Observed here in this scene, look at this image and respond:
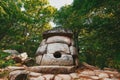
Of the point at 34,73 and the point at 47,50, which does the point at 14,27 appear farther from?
the point at 34,73

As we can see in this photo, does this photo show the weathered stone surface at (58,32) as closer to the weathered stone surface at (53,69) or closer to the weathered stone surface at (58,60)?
the weathered stone surface at (58,60)

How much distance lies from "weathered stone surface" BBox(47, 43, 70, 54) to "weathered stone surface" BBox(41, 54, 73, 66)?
0.32 meters

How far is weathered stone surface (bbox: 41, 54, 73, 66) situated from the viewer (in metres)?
8.42

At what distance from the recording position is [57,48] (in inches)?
358

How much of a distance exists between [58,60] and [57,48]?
2.69 feet

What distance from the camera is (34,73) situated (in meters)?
7.40

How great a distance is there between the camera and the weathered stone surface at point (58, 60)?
8.42 meters

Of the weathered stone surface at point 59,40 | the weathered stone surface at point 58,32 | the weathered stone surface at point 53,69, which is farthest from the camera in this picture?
the weathered stone surface at point 58,32

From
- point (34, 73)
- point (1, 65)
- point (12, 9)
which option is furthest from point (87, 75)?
point (12, 9)

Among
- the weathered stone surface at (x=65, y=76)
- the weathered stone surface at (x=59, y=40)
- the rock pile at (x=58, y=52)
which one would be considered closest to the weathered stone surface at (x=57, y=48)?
the rock pile at (x=58, y=52)

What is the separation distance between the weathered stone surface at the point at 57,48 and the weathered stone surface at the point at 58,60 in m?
0.32

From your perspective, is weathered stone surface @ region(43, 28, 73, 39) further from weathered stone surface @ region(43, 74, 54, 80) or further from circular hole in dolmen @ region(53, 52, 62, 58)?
weathered stone surface @ region(43, 74, 54, 80)

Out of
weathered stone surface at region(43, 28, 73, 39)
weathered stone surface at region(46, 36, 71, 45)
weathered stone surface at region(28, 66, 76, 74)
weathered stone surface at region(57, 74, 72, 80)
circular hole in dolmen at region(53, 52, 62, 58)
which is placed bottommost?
weathered stone surface at region(57, 74, 72, 80)

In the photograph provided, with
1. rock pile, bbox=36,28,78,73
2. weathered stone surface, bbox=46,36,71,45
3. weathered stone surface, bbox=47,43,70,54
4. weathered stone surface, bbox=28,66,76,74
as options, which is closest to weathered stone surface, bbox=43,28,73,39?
rock pile, bbox=36,28,78,73
